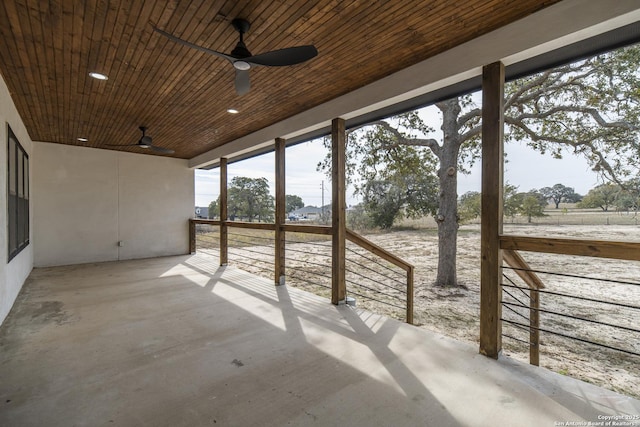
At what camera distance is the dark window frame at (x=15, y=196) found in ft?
11.7

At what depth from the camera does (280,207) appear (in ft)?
15.6

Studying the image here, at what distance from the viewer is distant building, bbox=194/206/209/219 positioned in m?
8.37

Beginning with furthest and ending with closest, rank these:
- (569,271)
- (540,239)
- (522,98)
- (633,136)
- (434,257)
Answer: (434,257), (522,98), (569,271), (633,136), (540,239)

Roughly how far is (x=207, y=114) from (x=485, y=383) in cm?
454

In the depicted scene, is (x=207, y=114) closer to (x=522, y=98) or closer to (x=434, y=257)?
(x=522, y=98)

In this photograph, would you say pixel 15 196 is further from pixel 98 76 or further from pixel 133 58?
pixel 133 58

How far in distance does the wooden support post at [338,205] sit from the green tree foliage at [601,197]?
124 inches

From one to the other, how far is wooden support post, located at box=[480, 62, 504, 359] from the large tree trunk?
4.76 metres

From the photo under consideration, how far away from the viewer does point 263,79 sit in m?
3.21

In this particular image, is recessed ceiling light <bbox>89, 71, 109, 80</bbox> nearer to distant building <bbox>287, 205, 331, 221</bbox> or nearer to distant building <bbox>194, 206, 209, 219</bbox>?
distant building <bbox>287, 205, 331, 221</bbox>

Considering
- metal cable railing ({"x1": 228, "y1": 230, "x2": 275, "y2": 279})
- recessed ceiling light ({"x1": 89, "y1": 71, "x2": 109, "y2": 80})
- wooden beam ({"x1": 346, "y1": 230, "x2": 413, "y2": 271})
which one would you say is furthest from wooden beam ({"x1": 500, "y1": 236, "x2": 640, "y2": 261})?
recessed ceiling light ({"x1": 89, "y1": 71, "x2": 109, "y2": 80})

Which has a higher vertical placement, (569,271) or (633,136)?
(633,136)

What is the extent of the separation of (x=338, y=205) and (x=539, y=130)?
5.18m

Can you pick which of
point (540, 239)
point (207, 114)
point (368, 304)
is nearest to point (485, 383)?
point (540, 239)
